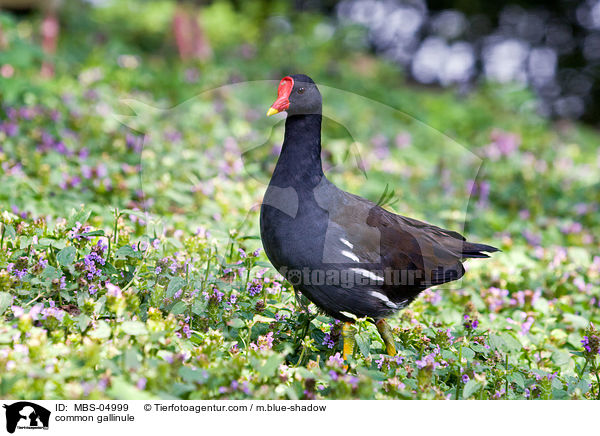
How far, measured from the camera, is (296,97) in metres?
3.34

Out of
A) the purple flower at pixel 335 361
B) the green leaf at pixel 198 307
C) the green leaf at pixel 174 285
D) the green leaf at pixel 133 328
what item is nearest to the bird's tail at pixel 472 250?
the purple flower at pixel 335 361

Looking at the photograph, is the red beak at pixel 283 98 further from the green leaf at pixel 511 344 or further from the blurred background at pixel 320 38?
the blurred background at pixel 320 38

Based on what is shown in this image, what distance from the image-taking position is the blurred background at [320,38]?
33.8ft

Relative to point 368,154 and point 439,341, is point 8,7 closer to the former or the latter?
point 368,154

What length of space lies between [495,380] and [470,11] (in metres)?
14.0

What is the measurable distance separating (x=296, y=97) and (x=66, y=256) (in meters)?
1.62

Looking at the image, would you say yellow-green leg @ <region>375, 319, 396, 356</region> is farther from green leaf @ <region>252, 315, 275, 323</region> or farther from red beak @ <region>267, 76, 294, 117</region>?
red beak @ <region>267, 76, 294, 117</region>

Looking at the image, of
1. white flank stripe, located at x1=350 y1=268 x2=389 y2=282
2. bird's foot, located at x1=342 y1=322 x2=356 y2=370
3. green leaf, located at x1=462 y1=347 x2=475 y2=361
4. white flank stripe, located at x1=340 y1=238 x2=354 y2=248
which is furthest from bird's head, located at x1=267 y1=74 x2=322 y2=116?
green leaf, located at x1=462 y1=347 x2=475 y2=361

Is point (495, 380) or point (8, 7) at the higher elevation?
point (8, 7)

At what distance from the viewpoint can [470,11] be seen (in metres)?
15.2

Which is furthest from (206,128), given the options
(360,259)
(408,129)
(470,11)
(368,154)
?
(470,11)

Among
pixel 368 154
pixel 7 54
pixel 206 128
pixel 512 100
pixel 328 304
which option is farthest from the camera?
pixel 512 100

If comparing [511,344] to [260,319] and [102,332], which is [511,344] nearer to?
[260,319]
